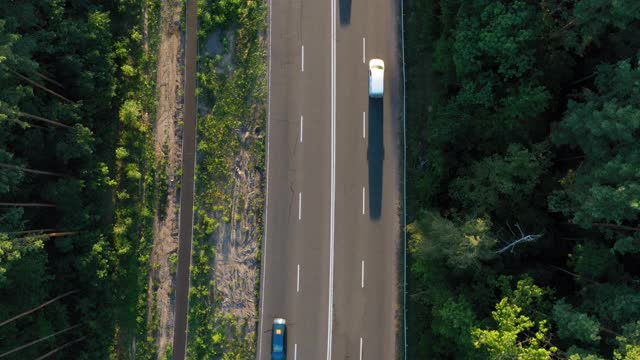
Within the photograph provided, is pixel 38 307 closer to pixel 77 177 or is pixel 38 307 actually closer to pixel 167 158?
pixel 77 177

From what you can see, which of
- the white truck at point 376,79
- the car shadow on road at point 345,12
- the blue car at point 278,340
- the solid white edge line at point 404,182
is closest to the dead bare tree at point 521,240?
the solid white edge line at point 404,182

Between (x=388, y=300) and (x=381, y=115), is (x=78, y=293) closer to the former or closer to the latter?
(x=388, y=300)

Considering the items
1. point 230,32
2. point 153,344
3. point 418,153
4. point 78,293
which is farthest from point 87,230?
point 418,153

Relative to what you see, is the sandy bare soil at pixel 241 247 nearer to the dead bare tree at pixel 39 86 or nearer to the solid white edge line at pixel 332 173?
the solid white edge line at pixel 332 173

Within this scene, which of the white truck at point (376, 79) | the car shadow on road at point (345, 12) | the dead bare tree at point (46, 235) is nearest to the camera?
the dead bare tree at point (46, 235)

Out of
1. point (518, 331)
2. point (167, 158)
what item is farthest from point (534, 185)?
point (167, 158)
